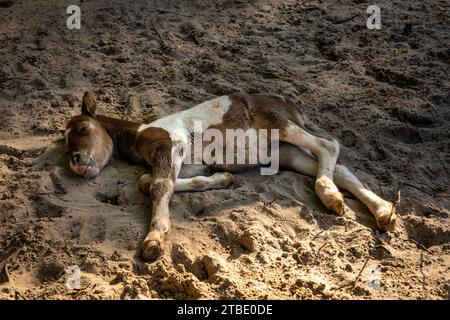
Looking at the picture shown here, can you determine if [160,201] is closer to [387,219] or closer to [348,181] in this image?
[348,181]

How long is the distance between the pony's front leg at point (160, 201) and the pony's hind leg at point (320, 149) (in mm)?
1066

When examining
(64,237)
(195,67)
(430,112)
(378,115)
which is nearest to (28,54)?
(195,67)

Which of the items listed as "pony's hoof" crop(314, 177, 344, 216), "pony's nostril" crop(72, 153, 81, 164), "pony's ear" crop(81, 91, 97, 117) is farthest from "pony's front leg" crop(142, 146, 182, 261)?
"pony's hoof" crop(314, 177, 344, 216)

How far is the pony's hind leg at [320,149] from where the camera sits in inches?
195

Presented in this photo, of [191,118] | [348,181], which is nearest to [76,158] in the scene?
[191,118]

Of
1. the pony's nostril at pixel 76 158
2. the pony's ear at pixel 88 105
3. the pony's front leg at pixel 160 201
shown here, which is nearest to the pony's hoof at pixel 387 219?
the pony's front leg at pixel 160 201

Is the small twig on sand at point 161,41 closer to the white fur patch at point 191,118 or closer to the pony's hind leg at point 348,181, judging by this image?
the white fur patch at point 191,118

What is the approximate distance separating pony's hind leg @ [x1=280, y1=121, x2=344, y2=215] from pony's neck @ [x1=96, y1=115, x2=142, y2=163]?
1.37 meters

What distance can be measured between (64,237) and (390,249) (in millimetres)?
2401

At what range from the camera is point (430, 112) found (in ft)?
20.1

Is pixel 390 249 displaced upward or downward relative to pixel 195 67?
downward

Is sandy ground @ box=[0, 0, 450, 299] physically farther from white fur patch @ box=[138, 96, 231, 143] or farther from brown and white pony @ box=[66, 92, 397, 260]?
white fur patch @ box=[138, 96, 231, 143]

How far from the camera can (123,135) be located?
5.55 metres

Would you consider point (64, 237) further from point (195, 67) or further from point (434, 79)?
point (434, 79)
